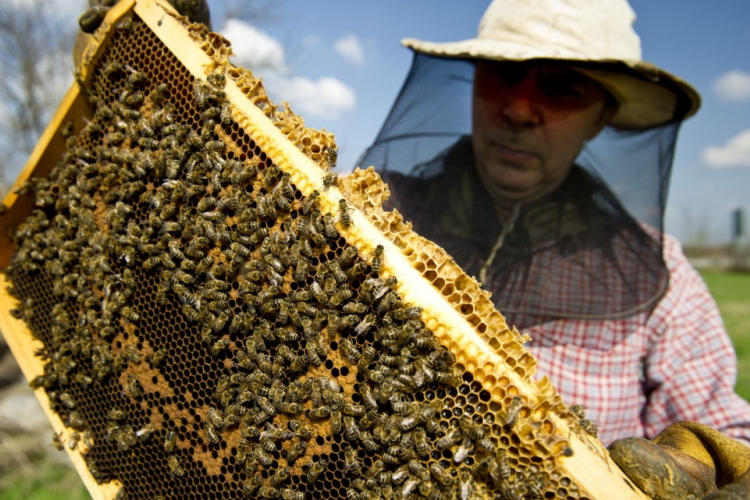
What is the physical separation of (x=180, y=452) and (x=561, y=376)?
7.97 ft

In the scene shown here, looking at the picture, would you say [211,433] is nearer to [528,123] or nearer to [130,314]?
[130,314]

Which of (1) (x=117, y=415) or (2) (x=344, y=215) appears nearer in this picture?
(2) (x=344, y=215)

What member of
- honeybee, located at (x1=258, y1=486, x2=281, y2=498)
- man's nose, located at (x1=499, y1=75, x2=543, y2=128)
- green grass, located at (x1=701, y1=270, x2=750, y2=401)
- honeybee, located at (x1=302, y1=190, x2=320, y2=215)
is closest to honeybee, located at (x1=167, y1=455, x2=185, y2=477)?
honeybee, located at (x1=258, y1=486, x2=281, y2=498)

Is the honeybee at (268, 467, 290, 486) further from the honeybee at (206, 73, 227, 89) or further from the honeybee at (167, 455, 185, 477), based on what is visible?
the honeybee at (206, 73, 227, 89)

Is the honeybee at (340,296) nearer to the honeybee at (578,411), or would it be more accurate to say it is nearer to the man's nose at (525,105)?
the honeybee at (578,411)

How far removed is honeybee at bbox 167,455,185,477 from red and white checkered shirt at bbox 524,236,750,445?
2.32 m

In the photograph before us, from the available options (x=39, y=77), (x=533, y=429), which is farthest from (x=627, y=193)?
(x=39, y=77)

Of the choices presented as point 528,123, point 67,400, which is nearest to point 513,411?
point 67,400

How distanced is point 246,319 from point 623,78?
2728 mm

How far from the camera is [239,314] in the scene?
77.4 inches

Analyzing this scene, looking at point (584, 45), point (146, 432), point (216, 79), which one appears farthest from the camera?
point (584, 45)

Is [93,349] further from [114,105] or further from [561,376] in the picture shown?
[561,376]

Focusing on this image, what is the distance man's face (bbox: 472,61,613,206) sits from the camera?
3211mm

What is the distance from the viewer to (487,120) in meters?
3.44
